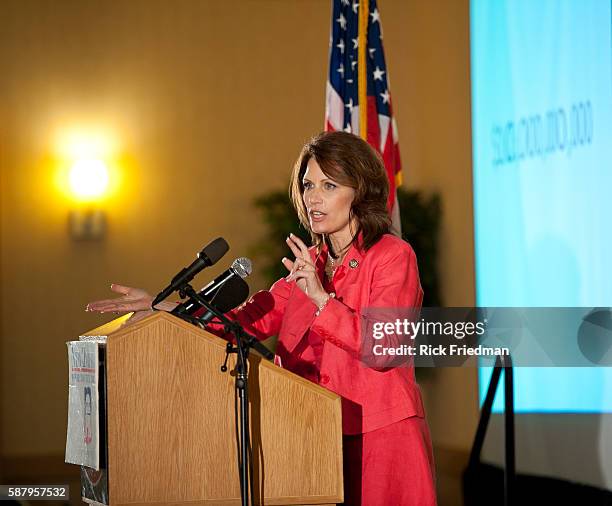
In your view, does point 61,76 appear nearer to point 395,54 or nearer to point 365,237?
point 395,54

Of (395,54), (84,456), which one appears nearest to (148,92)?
(395,54)

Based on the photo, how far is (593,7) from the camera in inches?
172

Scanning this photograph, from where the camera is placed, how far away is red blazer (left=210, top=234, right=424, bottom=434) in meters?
2.20

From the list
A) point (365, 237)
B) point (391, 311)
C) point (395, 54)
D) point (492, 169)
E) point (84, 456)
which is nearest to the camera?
point (84, 456)

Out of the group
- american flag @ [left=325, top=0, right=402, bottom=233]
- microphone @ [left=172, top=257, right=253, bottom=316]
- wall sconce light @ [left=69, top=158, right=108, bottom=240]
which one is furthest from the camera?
wall sconce light @ [left=69, top=158, right=108, bottom=240]

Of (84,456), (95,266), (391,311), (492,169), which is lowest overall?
(84,456)

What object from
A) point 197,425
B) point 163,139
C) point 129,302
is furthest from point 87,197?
point 197,425

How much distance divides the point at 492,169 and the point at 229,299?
4.23 metres

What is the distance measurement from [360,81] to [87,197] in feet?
11.0

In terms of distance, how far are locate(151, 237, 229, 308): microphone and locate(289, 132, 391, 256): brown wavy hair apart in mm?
488

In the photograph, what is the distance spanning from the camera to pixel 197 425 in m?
1.94

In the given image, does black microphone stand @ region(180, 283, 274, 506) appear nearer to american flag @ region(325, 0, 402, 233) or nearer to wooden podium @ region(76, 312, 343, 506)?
wooden podium @ region(76, 312, 343, 506)

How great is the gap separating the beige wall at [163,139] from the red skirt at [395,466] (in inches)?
174

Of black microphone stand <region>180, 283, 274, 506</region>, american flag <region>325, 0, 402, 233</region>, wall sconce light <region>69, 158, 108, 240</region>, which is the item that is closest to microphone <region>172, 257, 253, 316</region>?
black microphone stand <region>180, 283, 274, 506</region>
